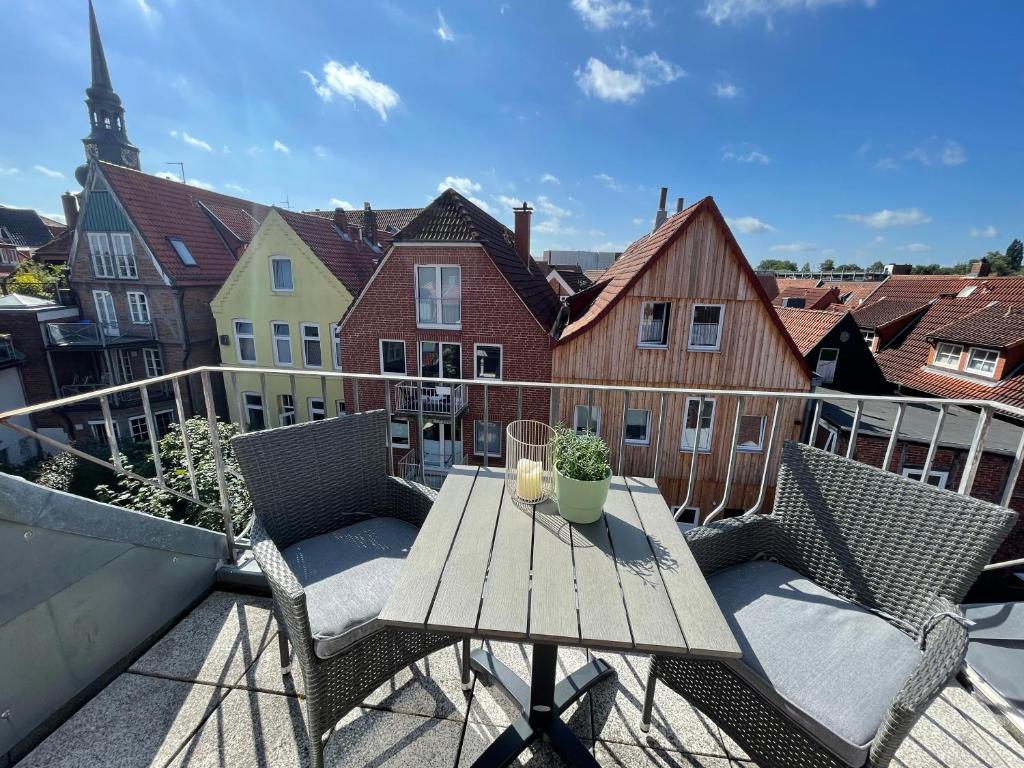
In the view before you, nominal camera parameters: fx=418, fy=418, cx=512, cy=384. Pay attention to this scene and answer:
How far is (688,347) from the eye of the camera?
981 centimetres

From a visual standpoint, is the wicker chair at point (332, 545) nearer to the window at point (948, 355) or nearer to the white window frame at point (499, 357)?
the white window frame at point (499, 357)

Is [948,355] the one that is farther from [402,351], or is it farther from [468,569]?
[468,569]

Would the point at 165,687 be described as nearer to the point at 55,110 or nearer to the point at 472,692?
the point at 472,692

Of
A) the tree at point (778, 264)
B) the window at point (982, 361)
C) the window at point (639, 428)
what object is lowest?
the window at point (639, 428)

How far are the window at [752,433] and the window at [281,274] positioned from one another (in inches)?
509

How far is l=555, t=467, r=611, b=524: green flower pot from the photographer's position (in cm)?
133

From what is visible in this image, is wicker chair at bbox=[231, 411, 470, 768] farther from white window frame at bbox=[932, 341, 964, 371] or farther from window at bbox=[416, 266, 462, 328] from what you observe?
white window frame at bbox=[932, 341, 964, 371]

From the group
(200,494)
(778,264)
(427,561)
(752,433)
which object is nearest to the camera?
(427,561)

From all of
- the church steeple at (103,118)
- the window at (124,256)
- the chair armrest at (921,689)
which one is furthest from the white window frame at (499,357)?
the church steeple at (103,118)

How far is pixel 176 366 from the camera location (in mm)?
14484

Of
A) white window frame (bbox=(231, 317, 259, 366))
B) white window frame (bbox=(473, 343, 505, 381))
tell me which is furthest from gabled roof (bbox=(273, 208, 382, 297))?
white window frame (bbox=(473, 343, 505, 381))

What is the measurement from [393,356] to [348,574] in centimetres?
1017

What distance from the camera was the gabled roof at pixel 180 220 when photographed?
13.2 m

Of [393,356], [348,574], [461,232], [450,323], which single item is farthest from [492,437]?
[348,574]
